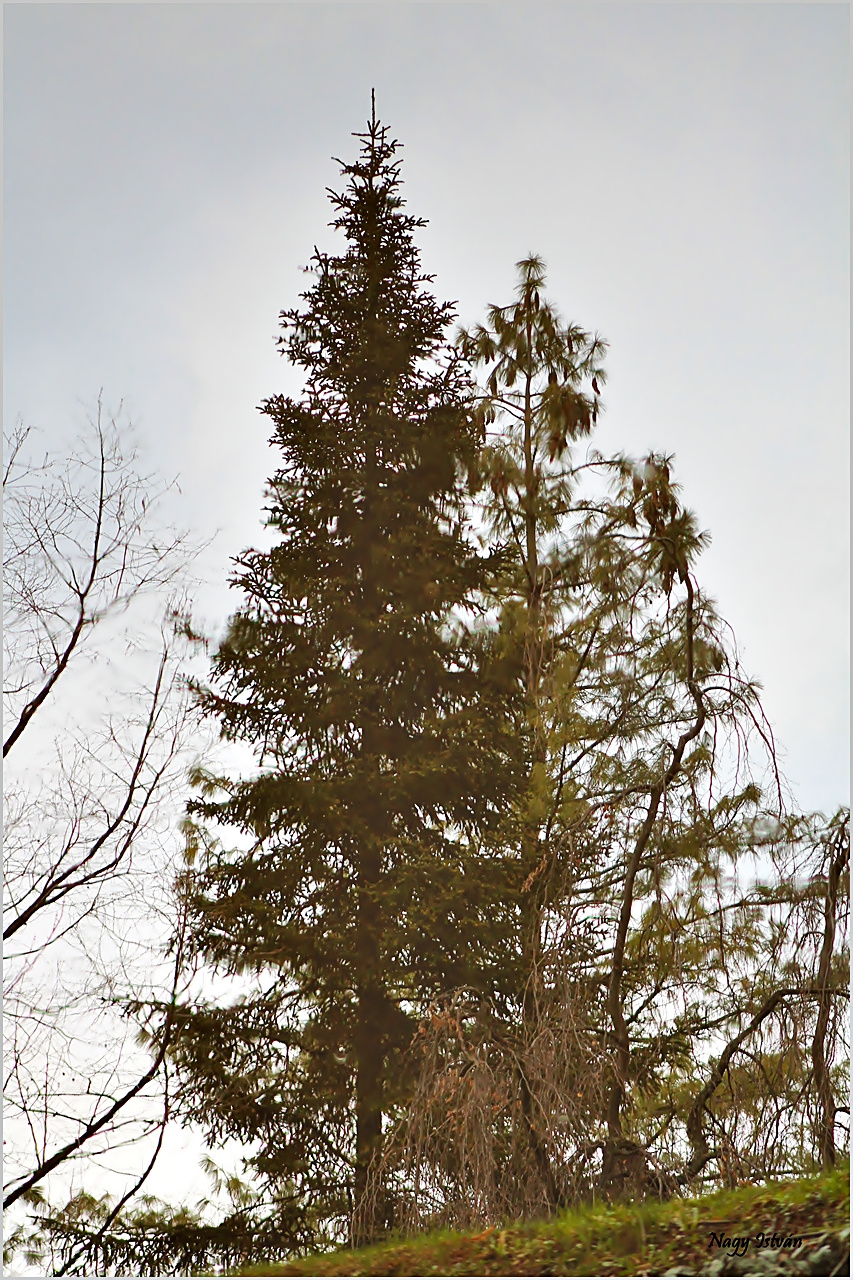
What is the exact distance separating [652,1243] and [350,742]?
9.32 feet

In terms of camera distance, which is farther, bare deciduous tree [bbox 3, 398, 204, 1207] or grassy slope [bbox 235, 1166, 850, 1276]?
bare deciduous tree [bbox 3, 398, 204, 1207]

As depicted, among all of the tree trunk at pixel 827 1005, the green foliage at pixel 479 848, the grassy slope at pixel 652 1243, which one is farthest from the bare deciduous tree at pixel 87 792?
the tree trunk at pixel 827 1005

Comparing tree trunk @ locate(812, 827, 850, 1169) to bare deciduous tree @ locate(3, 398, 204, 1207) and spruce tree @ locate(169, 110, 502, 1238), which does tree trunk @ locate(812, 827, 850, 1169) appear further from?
bare deciduous tree @ locate(3, 398, 204, 1207)

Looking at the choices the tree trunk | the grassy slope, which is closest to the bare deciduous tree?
the grassy slope

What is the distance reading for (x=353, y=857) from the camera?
16.3 ft

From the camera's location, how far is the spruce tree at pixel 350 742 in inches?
180

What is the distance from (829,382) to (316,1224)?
5120 millimetres

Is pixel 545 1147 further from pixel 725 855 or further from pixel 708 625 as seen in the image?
pixel 708 625

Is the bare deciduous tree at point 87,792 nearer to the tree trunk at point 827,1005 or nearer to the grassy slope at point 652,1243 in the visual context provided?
the grassy slope at point 652,1243

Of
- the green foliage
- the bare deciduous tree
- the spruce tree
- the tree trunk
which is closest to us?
the tree trunk

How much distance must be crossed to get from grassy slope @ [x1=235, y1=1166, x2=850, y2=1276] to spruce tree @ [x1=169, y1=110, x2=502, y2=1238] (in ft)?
2.43

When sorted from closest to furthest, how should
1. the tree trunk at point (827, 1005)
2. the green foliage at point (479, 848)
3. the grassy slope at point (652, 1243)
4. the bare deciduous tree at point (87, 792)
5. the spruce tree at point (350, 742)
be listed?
1. the grassy slope at point (652, 1243)
2. the tree trunk at point (827, 1005)
3. the green foliage at point (479, 848)
4. the spruce tree at point (350, 742)
5. the bare deciduous tree at point (87, 792)

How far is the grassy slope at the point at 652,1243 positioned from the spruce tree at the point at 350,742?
74cm

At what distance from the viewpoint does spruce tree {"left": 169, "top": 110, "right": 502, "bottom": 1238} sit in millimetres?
4562
